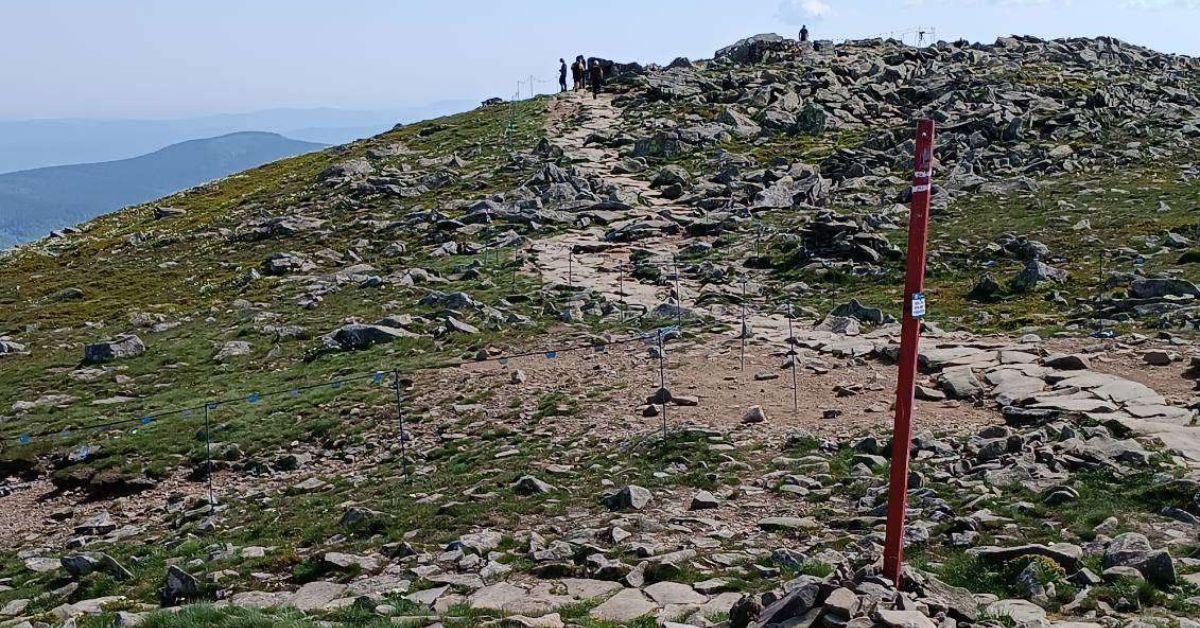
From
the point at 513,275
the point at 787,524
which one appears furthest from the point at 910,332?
the point at 513,275

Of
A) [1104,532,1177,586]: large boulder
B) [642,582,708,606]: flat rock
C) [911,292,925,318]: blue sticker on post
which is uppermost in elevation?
[911,292,925,318]: blue sticker on post

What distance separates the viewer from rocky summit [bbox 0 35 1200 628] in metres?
13.0

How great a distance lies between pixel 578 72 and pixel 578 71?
109 mm

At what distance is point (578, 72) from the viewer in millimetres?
103812

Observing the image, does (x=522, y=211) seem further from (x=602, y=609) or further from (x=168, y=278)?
(x=602, y=609)

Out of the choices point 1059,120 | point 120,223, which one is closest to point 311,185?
point 120,223

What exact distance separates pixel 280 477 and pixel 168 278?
35515mm

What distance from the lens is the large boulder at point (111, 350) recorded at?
3528 centimetres

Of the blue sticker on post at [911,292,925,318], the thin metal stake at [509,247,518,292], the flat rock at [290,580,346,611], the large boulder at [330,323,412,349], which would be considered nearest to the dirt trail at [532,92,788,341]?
the thin metal stake at [509,247,518,292]

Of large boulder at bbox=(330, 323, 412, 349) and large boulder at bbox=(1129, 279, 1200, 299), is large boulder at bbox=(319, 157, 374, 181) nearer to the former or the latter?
large boulder at bbox=(330, 323, 412, 349)

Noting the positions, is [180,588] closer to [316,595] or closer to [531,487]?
[316,595]

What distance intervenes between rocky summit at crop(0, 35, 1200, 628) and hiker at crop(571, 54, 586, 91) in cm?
4347

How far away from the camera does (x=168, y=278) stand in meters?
52.7

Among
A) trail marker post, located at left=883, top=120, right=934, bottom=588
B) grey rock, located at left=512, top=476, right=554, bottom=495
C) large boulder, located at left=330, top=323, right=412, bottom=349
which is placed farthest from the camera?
large boulder, located at left=330, top=323, right=412, bottom=349
